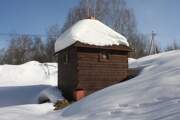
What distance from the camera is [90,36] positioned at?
64.4 feet

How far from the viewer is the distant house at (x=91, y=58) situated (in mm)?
18812

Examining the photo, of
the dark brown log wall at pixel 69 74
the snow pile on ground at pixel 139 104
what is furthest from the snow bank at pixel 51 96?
the snow pile on ground at pixel 139 104

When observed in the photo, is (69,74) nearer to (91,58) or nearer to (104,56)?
(91,58)

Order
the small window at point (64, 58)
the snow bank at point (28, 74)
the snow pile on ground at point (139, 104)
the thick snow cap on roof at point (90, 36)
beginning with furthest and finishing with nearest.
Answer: the snow bank at point (28, 74) → the small window at point (64, 58) → the thick snow cap on roof at point (90, 36) → the snow pile on ground at point (139, 104)

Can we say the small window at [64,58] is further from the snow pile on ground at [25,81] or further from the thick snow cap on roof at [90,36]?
the snow pile on ground at [25,81]

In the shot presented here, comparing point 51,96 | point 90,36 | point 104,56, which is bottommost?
point 51,96

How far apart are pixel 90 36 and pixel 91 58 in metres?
1.43

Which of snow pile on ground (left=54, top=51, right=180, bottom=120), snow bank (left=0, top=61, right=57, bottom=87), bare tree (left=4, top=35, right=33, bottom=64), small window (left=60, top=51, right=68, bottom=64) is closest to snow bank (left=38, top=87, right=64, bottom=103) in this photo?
small window (left=60, top=51, right=68, bottom=64)

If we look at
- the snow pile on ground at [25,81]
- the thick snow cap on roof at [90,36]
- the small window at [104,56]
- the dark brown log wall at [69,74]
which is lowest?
the snow pile on ground at [25,81]

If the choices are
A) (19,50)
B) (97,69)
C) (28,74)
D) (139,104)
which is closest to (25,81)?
(28,74)

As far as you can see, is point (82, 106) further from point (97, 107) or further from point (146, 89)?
point (146, 89)

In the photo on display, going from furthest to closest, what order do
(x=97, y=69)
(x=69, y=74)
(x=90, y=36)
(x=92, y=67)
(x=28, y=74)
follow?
1. (x=28, y=74)
2. (x=69, y=74)
3. (x=90, y=36)
4. (x=97, y=69)
5. (x=92, y=67)

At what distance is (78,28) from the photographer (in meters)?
20.3

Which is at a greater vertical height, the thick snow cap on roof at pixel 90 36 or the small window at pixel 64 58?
the thick snow cap on roof at pixel 90 36
